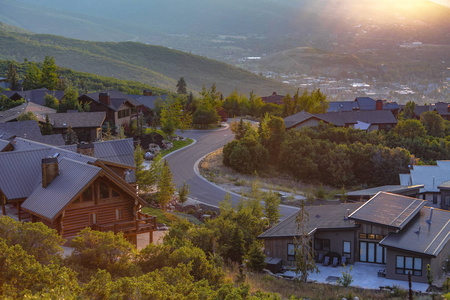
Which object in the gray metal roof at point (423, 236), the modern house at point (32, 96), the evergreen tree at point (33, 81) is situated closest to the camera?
the gray metal roof at point (423, 236)

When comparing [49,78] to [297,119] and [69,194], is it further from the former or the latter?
[69,194]

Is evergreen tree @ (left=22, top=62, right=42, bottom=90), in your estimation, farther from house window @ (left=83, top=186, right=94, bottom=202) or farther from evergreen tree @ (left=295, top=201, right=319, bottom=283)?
evergreen tree @ (left=295, top=201, right=319, bottom=283)

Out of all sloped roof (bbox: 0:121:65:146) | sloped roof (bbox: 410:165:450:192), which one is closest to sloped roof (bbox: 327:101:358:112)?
sloped roof (bbox: 410:165:450:192)

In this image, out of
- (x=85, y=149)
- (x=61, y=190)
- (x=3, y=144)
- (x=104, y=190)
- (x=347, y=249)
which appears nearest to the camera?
(x=61, y=190)

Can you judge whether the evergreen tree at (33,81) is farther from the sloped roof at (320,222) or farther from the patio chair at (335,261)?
the patio chair at (335,261)

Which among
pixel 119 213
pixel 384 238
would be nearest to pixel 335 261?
pixel 384 238

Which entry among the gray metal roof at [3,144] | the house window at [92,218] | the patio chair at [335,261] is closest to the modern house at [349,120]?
the patio chair at [335,261]
